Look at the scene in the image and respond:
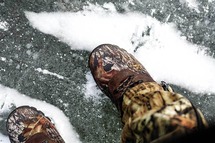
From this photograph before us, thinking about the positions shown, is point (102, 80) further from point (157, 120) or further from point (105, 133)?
point (157, 120)

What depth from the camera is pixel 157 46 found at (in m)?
2.71

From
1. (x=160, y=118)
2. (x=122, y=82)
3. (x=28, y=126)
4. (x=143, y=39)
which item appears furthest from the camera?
(x=143, y=39)

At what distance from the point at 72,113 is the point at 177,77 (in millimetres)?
712

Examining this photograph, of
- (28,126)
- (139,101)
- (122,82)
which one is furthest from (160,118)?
(28,126)

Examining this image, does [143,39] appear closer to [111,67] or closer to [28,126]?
[111,67]

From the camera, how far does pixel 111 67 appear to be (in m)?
2.57

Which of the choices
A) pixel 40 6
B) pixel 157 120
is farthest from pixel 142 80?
pixel 40 6

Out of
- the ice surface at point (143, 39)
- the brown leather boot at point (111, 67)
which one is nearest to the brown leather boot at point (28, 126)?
the brown leather boot at point (111, 67)

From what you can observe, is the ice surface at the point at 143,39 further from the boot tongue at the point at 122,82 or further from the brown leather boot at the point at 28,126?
the brown leather boot at the point at 28,126

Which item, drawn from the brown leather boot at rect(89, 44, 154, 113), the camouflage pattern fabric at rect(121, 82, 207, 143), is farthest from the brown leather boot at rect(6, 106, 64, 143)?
the camouflage pattern fabric at rect(121, 82, 207, 143)

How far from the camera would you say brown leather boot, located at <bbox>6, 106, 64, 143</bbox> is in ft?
8.04

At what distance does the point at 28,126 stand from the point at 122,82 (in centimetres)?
63

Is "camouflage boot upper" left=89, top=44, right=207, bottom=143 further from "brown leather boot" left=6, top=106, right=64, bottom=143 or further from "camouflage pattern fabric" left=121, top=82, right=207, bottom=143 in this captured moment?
"brown leather boot" left=6, top=106, right=64, bottom=143

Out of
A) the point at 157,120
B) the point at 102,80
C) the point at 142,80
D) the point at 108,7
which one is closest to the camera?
the point at 157,120
